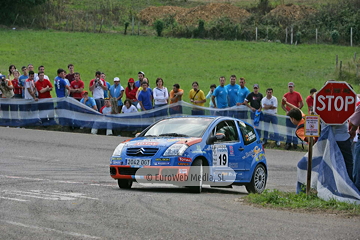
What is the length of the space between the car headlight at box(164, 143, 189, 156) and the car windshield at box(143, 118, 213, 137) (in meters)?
0.69

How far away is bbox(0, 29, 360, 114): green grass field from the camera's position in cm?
4978

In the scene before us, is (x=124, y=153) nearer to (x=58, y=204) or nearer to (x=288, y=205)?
(x=58, y=204)

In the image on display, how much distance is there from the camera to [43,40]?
6259cm

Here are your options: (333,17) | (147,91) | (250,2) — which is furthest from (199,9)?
(147,91)

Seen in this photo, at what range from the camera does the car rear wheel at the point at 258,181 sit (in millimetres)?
13406

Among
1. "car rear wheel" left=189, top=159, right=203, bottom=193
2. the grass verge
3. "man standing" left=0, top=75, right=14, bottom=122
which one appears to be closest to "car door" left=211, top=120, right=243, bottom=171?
"car rear wheel" left=189, top=159, right=203, bottom=193

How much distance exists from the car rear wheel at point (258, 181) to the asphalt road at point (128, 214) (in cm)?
71

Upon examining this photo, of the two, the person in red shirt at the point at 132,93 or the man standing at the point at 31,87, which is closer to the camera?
the man standing at the point at 31,87

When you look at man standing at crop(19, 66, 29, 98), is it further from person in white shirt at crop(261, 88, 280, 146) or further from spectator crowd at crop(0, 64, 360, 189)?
person in white shirt at crop(261, 88, 280, 146)

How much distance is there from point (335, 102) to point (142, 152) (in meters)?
3.78

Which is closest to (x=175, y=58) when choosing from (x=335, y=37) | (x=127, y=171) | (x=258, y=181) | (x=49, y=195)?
(x=335, y=37)

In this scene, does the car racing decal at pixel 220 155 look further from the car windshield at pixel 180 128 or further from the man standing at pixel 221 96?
the man standing at pixel 221 96

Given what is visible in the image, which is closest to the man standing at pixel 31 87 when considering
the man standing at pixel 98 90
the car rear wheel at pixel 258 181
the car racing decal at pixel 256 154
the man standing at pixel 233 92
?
the man standing at pixel 98 90

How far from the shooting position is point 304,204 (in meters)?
9.95
